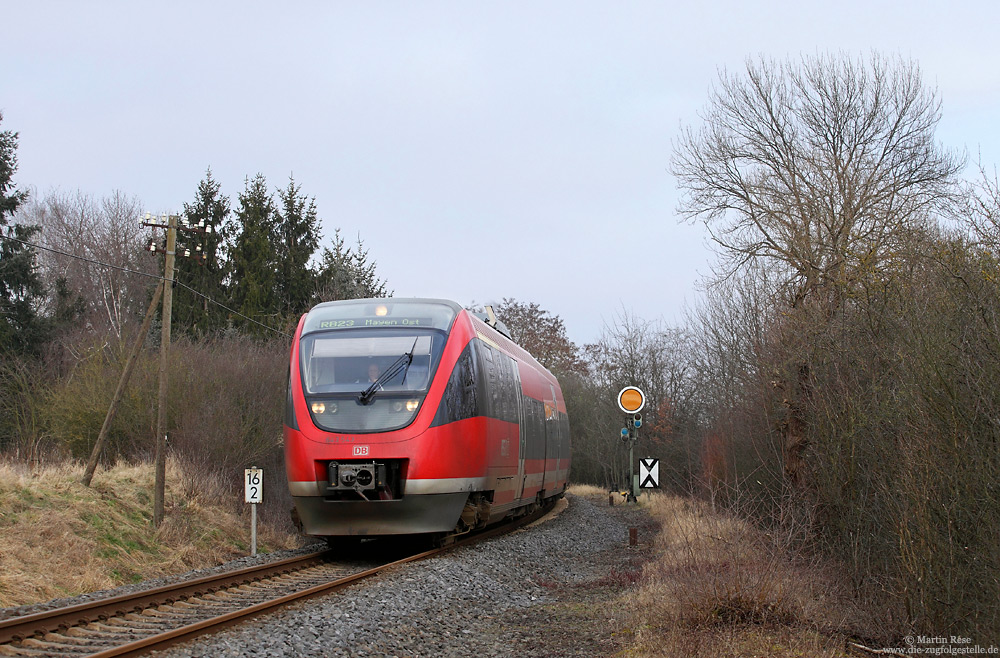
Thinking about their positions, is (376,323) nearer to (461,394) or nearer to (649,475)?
(461,394)

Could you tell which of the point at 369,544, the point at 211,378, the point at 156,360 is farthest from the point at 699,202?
the point at 156,360

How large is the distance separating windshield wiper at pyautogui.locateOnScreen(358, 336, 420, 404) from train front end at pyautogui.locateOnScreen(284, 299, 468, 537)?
0.01m

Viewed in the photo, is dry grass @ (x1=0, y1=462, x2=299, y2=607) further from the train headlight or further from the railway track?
the train headlight

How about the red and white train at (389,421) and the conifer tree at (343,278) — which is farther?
the conifer tree at (343,278)

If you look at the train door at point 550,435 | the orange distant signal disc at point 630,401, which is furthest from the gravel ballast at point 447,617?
the orange distant signal disc at point 630,401

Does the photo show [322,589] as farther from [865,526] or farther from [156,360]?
[156,360]

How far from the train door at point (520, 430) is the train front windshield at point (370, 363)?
4.07m

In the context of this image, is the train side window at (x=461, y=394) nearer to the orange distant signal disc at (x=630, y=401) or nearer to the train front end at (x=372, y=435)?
the train front end at (x=372, y=435)

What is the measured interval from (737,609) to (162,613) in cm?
542

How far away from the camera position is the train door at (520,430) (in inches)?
671

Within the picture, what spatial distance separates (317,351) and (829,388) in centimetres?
757

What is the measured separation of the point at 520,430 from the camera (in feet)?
56.7

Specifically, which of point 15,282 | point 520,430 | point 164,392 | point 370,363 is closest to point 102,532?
point 164,392

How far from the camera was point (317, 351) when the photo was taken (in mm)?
13297
